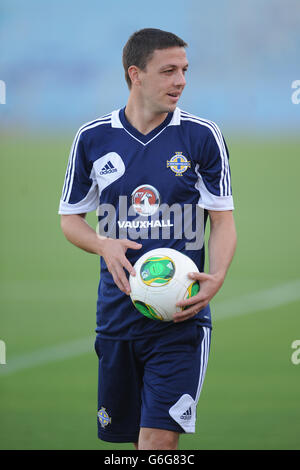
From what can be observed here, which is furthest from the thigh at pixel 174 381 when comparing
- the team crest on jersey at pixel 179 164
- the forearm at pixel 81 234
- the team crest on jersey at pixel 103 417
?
the team crest on jersey at pixel 179 164

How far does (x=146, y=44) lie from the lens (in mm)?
4367

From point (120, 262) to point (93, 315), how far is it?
17.2 ft

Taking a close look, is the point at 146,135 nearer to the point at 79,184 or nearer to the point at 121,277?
the point at 79,184

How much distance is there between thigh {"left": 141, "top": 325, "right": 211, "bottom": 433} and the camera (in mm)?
4195

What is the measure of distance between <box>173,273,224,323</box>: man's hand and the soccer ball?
25 mm

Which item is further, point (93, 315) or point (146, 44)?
point (93, 315)

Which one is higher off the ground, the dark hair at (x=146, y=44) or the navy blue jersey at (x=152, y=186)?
the dark hair at (x=146, y=44)

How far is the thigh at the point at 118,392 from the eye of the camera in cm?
443
